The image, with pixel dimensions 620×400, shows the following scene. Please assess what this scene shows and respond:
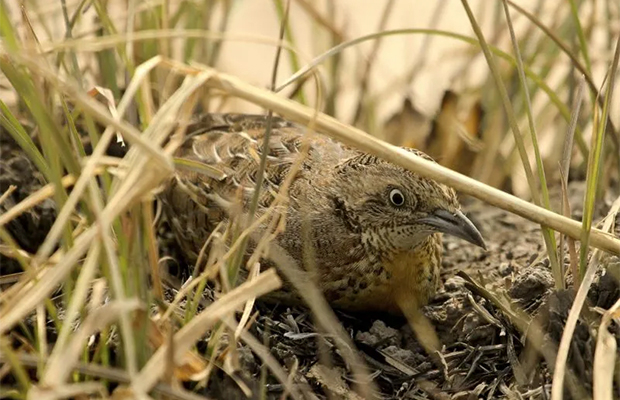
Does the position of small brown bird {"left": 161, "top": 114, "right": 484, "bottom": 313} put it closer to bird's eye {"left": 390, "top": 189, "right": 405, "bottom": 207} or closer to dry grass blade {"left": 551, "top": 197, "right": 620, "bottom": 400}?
bird's eye {"left": 390, "top": 189, "right": 405, "bottom": 207}

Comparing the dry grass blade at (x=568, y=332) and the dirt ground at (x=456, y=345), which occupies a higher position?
the dry grass blade at (x=568, y=332)

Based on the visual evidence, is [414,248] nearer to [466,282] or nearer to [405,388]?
[466,282]

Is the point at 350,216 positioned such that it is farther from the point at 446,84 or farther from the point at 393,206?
the point at 446,84

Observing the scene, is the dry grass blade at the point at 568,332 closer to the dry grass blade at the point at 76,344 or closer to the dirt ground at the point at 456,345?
the dirt ground at the point at 456,345

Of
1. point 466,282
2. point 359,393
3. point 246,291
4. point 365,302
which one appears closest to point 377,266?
point 365,302

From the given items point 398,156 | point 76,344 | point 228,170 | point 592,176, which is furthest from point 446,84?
point 76,344

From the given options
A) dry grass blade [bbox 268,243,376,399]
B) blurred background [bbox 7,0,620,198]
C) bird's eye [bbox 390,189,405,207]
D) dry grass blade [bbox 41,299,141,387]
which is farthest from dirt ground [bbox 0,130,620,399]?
blurred background [bbox 7,0,620,198]

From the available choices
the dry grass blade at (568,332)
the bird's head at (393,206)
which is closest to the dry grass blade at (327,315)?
the bird's head at (393,206)

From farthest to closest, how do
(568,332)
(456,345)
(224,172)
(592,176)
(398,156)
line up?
(224,172) < (456,345) < (592,176) < (398,156) < (568,332)
